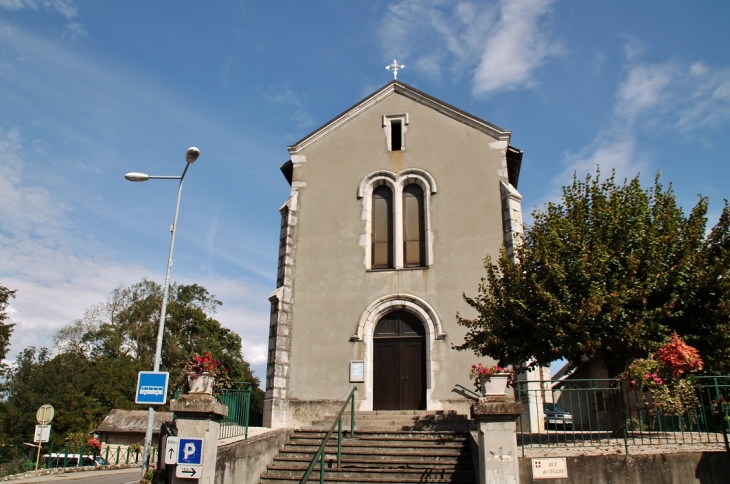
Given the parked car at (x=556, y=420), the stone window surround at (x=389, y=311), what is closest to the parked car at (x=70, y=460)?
the stone window surround at (x=389, y=311)

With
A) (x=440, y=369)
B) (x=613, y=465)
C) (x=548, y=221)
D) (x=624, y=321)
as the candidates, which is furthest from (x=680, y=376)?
(x=440, y=369)

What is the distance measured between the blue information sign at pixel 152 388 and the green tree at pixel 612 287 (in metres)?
6.67

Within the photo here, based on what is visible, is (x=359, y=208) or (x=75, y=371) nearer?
(x=359, y=208)

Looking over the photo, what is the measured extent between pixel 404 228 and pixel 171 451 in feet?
30.6

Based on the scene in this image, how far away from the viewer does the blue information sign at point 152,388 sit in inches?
484

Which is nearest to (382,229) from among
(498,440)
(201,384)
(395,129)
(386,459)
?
(395,129)

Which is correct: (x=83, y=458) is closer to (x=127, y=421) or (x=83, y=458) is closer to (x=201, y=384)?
(x=127, y=421)

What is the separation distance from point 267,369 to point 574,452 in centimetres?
895

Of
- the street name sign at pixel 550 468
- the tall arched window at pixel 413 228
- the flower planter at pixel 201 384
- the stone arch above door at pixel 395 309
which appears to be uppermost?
the tall arched window at pixel 413 228

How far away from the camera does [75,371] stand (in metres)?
44.4

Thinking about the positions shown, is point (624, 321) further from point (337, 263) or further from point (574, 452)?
point (337, 263)

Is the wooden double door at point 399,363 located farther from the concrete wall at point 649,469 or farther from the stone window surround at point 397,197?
the concrete wall at point 649,469

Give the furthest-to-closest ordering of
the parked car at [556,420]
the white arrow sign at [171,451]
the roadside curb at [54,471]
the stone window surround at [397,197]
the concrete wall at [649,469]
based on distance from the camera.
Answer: the roadside curb at [54,471]
the stone window surround at [397,197]
the parked car at [556,420]
the white arrow sign at [171,451]
the concrete wall at [649,469]

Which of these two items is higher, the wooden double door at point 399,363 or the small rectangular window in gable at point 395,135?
the small rectangular window in gable at point 395,135
